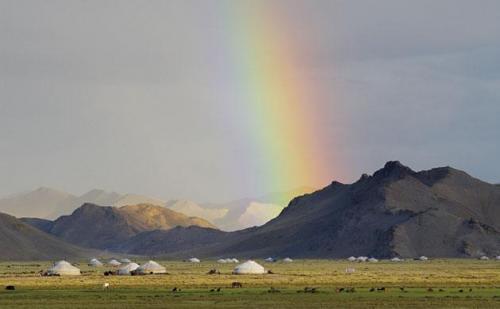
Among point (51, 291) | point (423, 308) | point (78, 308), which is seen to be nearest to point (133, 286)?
point (51, 291)

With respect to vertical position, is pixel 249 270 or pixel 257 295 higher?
pixel 249 270

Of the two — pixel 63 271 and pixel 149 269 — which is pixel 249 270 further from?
pixel 63 271

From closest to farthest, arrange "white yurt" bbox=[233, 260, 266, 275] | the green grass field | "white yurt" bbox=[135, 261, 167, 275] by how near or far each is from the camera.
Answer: the green grass field < "white yurt" bbox=[233, 260, 266, 275] < "white yurt" bbox=[135, 261, 167, 275]

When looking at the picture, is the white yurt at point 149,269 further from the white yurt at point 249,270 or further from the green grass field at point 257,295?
the green grass field at point 257,295

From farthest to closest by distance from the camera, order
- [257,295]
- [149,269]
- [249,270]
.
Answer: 1. [149,269]
2. [249,270]
3. [257,295]

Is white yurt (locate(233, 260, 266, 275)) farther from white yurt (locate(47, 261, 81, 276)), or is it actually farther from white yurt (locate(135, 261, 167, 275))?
white yurt (locate(47, 261, 81, 276))

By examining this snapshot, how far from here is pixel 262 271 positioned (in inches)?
5620

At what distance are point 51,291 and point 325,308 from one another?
36.0 m

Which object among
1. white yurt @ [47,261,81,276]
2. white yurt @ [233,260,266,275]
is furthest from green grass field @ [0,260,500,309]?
white yurt @ [47,261,81,276]

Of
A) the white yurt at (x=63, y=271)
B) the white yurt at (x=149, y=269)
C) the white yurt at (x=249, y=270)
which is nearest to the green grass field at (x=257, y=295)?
the white yurt at (x=249, y=270)

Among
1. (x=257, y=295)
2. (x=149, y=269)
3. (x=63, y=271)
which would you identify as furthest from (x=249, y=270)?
(x=257, y=295)

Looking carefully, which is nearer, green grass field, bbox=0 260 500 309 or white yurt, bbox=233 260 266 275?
green grass field, bbox=0 260 500 309

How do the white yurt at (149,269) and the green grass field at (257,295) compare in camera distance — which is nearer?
the green grass field at (257,295)

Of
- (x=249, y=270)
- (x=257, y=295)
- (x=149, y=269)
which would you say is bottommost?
(x=257, y=295)
